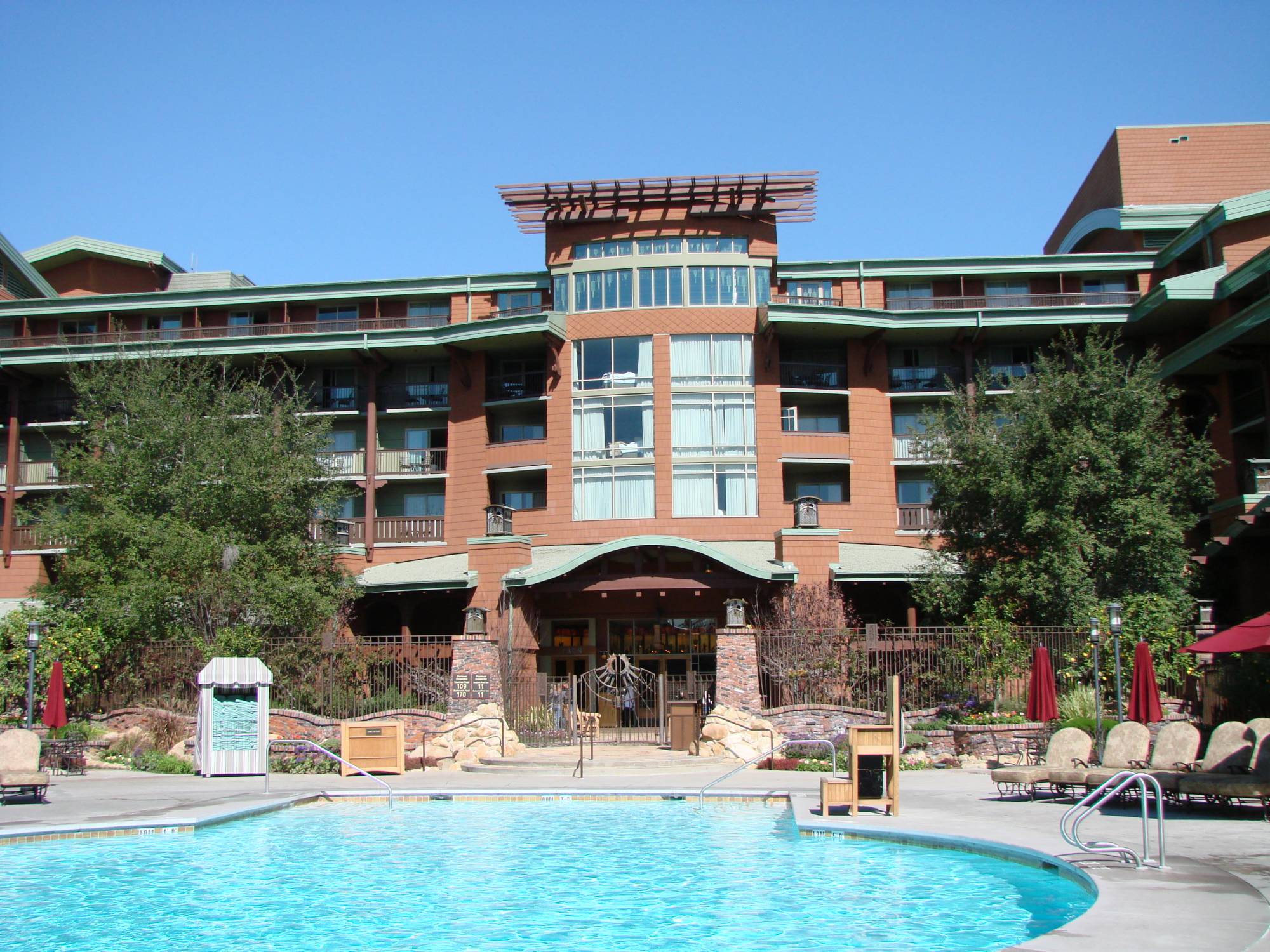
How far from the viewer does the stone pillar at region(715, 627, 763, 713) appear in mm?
24750

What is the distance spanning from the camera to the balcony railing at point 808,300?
1531 inches

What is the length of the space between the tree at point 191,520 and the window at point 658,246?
1318cm

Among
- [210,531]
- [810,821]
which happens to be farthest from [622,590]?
[810,821]

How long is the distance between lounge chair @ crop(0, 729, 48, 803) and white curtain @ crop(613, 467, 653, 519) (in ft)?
70.6

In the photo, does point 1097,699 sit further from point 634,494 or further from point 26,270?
point 26,270

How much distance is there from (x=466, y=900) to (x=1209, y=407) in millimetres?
34962

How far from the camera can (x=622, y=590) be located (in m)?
32.4

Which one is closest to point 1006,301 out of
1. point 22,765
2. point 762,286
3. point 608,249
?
point 762,286

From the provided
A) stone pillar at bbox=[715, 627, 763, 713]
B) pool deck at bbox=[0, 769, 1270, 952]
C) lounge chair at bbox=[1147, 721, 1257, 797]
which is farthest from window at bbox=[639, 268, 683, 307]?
lounge chair at bbox=[1147, 721, 1257, 797]

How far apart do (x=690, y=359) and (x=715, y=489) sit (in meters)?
4.59

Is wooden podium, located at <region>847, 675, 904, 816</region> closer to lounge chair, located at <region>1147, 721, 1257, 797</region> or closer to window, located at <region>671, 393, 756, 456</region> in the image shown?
lounge chair, located at <region>1147, 721, 1257, 797</region>

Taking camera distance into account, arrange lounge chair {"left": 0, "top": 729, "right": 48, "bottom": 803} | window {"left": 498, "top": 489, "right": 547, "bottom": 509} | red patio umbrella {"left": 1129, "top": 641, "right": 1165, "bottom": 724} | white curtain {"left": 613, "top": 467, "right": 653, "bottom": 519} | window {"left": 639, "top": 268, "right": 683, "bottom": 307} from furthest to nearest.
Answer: window {"left": 498, "top": 489, "right": 547, "bottom": 509} < window {"left": 639, "top": 268, "right": 683, "bottom": 307} < white curtain {"left": 613, "top": 467, "right": 653, "bottom": 519} < red patio umbrella {"left": 1129, "top": 641, "right": 1165, "bottom": 724} < lounge chair {"left": 0, "top": 729, "right": 48, "bottom": 803}

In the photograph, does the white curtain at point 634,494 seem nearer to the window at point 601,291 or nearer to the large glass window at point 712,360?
the large glass window at point 712,360

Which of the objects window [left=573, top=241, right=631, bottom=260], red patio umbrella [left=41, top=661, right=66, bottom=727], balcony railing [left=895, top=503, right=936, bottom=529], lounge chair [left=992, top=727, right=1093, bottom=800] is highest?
window [left=573, top=241, right=631, bottom=260]
